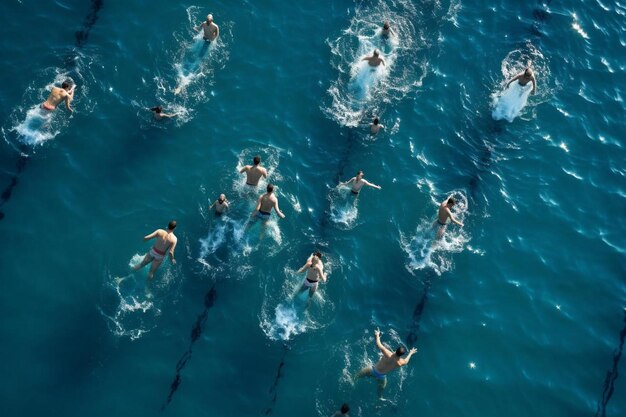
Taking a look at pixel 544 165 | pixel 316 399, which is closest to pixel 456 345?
pixel 316 399

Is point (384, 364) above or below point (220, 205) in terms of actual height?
above

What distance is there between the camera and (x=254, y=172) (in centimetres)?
2417

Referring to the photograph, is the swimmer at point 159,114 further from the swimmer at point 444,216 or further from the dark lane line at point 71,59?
the swimmer at point 444,216

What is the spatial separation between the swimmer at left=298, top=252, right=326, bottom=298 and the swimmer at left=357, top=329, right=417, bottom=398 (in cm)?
269

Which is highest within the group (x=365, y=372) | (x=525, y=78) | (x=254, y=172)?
(x=525, y=78)

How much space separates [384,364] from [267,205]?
6.89 m

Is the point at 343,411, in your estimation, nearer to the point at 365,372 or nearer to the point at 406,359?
the point at 365,372

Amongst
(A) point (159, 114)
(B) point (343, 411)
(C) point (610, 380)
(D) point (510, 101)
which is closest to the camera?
(B) point (343, 411)

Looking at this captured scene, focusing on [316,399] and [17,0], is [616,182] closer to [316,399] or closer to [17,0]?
[316,399]

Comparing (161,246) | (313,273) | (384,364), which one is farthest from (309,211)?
(384,364)

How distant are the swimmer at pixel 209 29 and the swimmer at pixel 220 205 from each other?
7.92 m

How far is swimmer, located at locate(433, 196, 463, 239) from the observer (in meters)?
24.2

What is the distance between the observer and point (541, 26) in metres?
31.2

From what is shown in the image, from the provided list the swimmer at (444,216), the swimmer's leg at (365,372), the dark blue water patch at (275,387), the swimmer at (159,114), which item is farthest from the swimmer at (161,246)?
the swimmer at (444,216)
